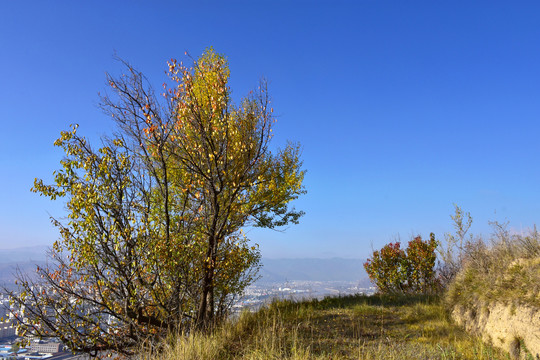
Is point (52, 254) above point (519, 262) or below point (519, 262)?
above

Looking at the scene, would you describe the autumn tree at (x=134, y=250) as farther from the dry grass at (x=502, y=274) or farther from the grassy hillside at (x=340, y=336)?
the dry grass at (x=502, y=274)

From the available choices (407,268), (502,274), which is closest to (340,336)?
(502,274)

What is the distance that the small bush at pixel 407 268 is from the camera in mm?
17062

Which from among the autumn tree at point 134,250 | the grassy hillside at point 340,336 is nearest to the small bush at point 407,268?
the grassy hillside at point 340,336

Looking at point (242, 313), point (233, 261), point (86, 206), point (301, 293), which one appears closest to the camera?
point (86, 206)

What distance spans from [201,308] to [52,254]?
11.9ft

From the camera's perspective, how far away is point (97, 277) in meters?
7.54

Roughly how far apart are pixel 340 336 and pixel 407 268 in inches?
434

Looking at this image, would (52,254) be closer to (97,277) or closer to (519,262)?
(97,277)

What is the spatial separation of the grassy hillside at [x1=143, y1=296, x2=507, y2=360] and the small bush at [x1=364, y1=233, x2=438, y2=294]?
5.59 meters

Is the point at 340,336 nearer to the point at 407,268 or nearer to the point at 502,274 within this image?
the point at 502,274

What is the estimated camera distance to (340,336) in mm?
7832

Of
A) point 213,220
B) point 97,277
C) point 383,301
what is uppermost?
point 213,220

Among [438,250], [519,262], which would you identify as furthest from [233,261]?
[438,250]
